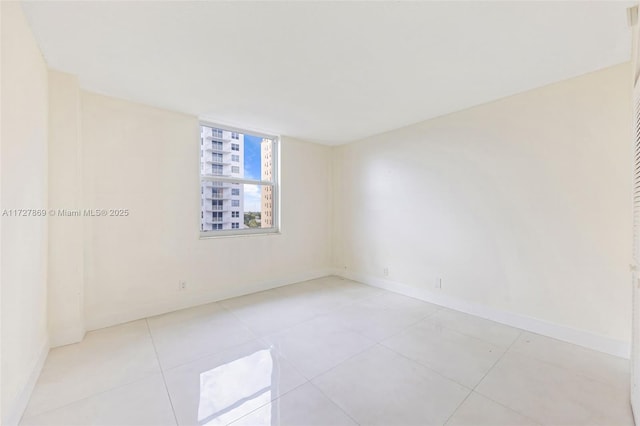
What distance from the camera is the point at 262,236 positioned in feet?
12.7

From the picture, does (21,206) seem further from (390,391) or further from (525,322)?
(525,322)

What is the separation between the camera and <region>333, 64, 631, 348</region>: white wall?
2133 millimetres

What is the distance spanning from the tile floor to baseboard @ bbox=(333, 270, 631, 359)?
11 centimetres

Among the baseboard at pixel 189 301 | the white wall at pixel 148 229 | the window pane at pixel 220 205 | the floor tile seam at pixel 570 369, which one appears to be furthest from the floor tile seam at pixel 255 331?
the floor tile seam at pixel 570 369

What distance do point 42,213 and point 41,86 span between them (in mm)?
1006

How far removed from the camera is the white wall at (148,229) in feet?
8.55

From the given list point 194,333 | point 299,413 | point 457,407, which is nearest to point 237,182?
point 194,333

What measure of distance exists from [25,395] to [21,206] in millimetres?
1179

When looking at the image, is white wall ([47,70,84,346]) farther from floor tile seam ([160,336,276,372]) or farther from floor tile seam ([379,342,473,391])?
floor tile seam ([379,342,473,391])

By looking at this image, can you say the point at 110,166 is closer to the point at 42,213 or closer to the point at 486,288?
the point at 42,213

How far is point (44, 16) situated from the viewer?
1564 millimetres

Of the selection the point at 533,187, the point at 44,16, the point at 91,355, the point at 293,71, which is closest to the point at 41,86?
the point at 44,16

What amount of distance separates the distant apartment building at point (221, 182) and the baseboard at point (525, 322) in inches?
102

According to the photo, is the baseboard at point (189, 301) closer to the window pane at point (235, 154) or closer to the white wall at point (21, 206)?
the white wall at point (21, 206)
